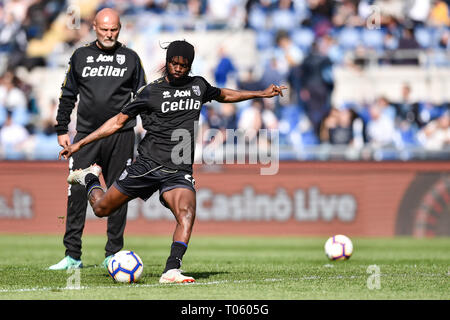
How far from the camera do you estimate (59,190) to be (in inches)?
699

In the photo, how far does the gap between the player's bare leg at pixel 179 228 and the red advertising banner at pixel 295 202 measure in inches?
341

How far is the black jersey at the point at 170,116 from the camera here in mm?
8773

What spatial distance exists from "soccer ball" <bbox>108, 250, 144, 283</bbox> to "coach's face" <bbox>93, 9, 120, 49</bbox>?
9.49 feet

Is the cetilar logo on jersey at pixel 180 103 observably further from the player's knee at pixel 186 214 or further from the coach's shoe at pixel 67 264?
the coach's shoe at pixel 67 264

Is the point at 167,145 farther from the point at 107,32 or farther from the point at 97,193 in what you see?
the point at 107,32

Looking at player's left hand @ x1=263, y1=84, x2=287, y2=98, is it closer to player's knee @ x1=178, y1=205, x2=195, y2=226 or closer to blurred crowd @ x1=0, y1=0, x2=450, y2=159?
player's knee @ x1=178, y1=205, x2=195, y2=226

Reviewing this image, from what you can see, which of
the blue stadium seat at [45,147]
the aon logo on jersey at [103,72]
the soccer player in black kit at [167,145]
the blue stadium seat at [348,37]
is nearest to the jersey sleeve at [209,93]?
the soccer player in black kit at [167,145]

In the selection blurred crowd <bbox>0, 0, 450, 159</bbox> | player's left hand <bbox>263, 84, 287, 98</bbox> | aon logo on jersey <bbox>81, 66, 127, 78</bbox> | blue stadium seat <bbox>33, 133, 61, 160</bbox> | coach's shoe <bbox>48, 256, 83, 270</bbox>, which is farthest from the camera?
blurred crowd <bbox>0, 0, 450, 159</bbox>

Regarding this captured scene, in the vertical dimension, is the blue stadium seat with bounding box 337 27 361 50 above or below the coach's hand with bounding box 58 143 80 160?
above

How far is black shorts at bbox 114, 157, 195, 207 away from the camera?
8.85 metres

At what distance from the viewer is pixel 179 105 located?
880 centimetres

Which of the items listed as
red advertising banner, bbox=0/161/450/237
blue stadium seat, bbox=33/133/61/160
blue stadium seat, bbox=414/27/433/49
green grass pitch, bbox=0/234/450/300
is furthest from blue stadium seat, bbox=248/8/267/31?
green grass pitch, bbox=0/234/450/300

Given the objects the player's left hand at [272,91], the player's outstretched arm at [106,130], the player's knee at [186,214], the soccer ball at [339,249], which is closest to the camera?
the player's knee at [186,214]
